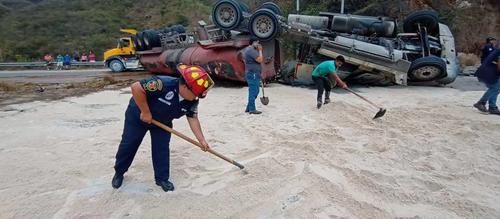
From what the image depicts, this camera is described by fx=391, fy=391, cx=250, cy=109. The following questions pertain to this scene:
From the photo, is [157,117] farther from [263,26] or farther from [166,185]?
[263,26]

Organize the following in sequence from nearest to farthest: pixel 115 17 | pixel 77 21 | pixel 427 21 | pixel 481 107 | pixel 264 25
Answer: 1. pixel 481 107
2. pixel 264 25
3. pixel 427 21
4. pixel 77 21
5. pixel 115 17

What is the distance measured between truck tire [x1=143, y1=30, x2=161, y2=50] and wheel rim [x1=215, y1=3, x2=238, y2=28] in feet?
12.0

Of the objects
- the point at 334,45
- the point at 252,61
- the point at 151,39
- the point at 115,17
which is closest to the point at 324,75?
the point at 252,61

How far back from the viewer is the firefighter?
306 centimetres

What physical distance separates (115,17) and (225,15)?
31401 mm

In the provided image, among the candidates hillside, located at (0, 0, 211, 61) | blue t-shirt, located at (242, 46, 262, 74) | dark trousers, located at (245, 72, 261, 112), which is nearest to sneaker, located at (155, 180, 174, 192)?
dark trousers, located at (245, 72, 261, 112)

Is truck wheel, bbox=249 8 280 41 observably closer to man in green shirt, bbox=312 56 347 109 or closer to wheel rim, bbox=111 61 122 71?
man in green shirt, bbox=312 56 347 109

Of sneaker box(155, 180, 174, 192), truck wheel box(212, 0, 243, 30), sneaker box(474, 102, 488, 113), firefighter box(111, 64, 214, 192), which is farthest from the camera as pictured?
truck wheel box(212, 0, 243, 30)

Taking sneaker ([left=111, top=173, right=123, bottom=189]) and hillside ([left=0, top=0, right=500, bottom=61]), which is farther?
hillside ([left=0, top=0, right=500, bottom=61])

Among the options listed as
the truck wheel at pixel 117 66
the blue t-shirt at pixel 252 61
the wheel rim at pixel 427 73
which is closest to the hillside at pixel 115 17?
the wheel rim at pixel 427 73

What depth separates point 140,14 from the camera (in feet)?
128

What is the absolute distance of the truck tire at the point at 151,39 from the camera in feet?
43.8

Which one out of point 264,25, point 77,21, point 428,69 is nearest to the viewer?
point 428,69

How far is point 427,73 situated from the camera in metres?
9.66
